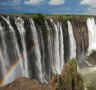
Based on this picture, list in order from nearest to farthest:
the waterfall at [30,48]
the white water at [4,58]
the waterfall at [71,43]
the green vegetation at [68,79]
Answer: the green vegetation at [68,79] → the white water at [4,58] → the waterfall at [30,48] → the waterfall at [71,43]

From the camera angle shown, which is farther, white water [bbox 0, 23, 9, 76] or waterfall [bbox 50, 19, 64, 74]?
waterfall [bbox 50, 19, 64, 74]

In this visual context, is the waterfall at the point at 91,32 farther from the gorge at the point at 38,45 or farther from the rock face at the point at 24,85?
the rock face at the point at 24,85

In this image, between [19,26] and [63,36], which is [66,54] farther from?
[19,26]

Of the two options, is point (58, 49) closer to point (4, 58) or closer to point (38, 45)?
point (38, 45)

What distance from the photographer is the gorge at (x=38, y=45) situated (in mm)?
26203

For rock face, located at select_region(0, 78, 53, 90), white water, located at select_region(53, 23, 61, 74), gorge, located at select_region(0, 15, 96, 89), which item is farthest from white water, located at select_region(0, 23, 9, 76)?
rock face, located at select_region(0, 78, 53, 90)

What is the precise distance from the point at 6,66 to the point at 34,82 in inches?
529

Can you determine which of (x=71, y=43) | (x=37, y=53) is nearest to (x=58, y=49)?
(x=71, y=43)

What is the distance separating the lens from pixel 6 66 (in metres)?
26.0


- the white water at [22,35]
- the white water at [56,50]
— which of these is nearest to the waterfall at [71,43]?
the white water at [56,50]

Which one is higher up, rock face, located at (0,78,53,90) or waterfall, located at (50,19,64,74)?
rock face, located at (0,78,53,90)

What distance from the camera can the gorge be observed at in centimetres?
2620

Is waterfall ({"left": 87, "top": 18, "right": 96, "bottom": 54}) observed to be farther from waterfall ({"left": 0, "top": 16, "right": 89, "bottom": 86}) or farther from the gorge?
waterfall ({"left": 0, "top": 16, "right": 89, "bottom": 86})

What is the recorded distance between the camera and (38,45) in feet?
100
